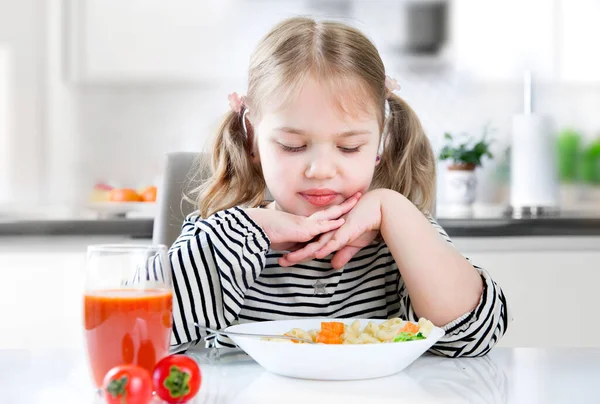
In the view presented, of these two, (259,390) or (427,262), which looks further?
(427,262)

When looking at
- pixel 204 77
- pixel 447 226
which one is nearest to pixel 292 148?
pixel 447 226

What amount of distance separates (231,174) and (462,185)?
1.23 meters

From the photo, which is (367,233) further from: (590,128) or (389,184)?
(590,128)

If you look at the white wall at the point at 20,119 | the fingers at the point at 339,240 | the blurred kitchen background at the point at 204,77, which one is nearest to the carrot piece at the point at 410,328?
the fingers at the point at 339,240

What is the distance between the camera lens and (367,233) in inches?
49.1

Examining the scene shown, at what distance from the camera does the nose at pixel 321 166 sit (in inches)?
45.8

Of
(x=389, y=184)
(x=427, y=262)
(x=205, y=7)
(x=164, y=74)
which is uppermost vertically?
(x=205, y=7)

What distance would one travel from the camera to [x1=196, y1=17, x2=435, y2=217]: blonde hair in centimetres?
122

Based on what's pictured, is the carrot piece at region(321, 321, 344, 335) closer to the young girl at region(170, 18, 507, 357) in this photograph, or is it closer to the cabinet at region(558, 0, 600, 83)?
the young girl at region(170, 18, 507, 357)

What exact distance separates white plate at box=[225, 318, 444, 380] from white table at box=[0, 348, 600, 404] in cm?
1

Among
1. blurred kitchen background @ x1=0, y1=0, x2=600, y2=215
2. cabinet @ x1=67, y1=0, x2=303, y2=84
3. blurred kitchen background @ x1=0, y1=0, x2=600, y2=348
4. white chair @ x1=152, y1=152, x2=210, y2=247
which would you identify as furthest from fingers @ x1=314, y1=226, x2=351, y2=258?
cabinet @ x1=67, y1=0, x2=303, y2=84

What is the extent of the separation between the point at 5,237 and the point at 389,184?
1187 mm

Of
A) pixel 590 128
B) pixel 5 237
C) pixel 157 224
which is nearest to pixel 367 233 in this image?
pixel 157 224

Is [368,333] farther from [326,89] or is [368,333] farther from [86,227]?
[86,227]
